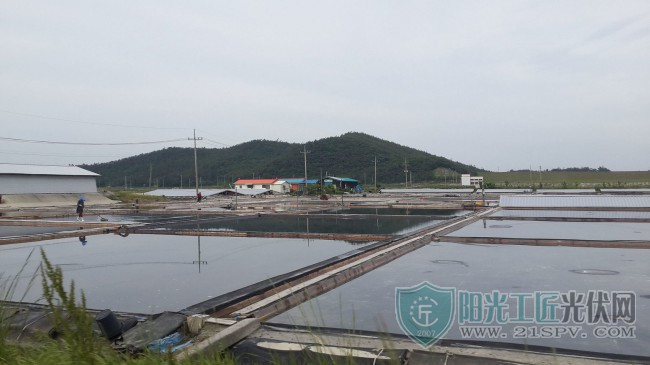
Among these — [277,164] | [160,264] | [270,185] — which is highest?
[277,164]

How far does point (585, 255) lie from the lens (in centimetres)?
574

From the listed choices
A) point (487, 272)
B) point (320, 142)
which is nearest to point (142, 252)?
point (487, 272)

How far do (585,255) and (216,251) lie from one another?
5.16 metres

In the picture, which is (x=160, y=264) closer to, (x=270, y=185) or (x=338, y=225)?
(x=338, y=225)

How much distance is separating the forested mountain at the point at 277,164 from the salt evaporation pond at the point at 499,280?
46663 millimetres

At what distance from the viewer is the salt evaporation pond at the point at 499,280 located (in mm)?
2889

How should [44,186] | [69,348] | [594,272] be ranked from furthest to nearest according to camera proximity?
[44,186], [594,272], [69,348]

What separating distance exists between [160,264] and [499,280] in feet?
13.6

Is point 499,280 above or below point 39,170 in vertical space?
below

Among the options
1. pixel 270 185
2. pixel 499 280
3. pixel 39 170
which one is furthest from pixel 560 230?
pixel 270 185

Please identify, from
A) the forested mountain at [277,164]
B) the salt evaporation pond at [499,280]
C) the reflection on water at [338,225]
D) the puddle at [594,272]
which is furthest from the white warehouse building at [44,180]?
the puddle at [594,272]

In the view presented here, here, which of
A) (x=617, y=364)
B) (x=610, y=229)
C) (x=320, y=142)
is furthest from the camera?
(x=320, y=142)

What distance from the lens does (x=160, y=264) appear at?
231 inches

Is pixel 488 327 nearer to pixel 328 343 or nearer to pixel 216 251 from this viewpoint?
pixel 328 343
